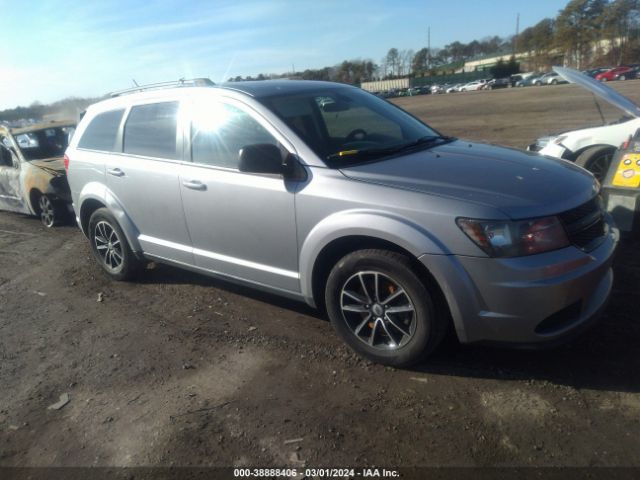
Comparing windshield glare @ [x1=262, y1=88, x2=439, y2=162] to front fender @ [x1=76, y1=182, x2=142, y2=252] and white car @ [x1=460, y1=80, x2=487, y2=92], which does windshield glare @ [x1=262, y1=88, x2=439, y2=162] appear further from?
white car @ [x1=460, y1=80, x2=487, y2=92]

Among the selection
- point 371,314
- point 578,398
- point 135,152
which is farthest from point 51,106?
point 578,398

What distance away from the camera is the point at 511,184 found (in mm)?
3068

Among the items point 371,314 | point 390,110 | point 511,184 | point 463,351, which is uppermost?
point 390,110

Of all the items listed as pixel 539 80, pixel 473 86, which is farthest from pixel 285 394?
pixel 473 86

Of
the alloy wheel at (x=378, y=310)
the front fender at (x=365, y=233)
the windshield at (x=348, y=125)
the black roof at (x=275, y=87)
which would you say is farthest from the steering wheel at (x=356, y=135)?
the alloy wheel at (x=378, y=310)

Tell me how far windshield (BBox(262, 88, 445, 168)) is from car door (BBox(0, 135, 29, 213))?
6.37 metres

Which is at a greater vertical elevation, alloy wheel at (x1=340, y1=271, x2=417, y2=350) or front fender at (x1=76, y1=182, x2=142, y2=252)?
front fender at (x1=76, y1=182, x2=142, y2=252)

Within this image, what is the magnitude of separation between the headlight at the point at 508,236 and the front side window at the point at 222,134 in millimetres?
1595

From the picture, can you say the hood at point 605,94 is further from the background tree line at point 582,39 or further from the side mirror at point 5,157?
the background tree line at point 582,39

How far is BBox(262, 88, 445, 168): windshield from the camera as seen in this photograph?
3.65 metres

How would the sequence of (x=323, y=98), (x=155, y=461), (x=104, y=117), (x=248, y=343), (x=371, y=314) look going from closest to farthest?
(x=155, y=461), (x=371, y=314), (x=248, y=343), (x=323, y=98), (x=104, y=117)

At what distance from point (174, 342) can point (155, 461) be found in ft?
4.54

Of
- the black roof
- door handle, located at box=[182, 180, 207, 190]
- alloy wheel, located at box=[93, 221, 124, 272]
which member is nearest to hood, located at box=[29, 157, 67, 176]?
alloy wheel, located at box=[93, 221, 124, 272]

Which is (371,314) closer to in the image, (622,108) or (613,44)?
(622,108)
